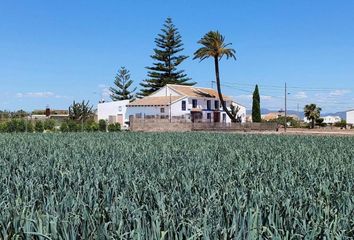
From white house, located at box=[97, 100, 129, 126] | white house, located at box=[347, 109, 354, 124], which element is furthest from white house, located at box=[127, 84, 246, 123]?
white house, located at box=[347, 109, 354, 124]

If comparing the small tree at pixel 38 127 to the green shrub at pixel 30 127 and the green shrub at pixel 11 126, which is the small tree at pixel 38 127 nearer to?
the green shrub at pixel 30 127

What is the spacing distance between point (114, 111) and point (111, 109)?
0.69 meters

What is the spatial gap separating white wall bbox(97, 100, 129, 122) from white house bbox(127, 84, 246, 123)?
2.70 m

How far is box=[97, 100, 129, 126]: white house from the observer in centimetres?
5547

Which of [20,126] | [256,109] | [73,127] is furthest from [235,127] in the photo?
[20,126]

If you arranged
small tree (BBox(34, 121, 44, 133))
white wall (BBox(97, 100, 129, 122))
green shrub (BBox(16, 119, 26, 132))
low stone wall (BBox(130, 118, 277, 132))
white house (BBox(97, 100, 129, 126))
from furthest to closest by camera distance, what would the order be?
white wall (BBox(97, 100, 129, 122)) < white house (BBox(97, 100, 129, 126)) < low stone wall (BBox(130, 118, 277, 132)) < small tree (BBox(34, 121, 44, 133)) < green shrub (BBox(16, 119, 26, 132))

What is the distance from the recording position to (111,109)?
5753 cm

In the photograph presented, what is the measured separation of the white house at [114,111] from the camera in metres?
55.5

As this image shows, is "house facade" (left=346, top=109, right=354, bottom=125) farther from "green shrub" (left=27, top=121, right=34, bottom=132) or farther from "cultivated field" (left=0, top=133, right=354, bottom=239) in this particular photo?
"cultivated field" (left=0, top=133, right=354, bottom=239)

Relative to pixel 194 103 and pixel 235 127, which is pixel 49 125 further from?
pixel 194 103

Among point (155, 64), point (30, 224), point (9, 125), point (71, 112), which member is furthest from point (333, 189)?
point (155, 64)

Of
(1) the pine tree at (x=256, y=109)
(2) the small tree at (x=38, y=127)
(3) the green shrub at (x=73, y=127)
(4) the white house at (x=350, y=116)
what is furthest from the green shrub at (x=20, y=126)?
(4) the white house at (x=350, y=116)

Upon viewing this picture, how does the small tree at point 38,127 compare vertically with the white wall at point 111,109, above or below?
below

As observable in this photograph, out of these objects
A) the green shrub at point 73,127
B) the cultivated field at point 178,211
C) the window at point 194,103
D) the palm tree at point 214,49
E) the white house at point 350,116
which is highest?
the palm tree at point 214,49
